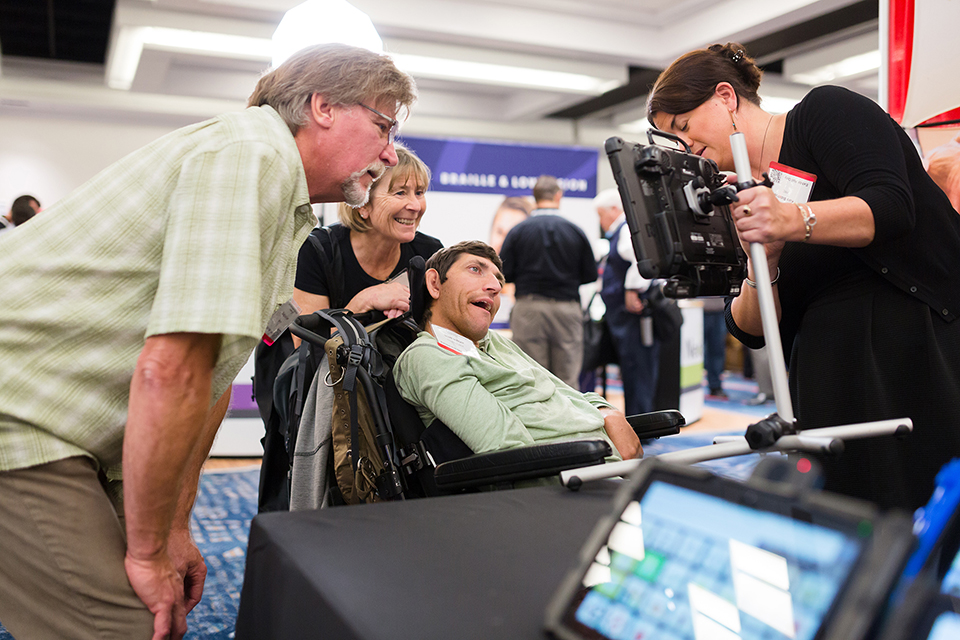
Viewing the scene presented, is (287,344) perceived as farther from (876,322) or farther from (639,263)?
(876,322)

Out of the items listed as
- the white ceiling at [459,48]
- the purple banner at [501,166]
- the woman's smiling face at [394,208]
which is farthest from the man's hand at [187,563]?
the white ceiling at [459,48]

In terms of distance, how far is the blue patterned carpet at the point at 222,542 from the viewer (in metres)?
2.14

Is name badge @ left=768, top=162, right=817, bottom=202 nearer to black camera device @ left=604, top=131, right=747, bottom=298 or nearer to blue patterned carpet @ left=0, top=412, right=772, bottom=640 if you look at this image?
black camera device @ left=604, top=131, right=747, bottom=298

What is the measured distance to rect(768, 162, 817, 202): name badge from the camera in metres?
1.20

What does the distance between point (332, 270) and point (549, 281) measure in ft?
8.50

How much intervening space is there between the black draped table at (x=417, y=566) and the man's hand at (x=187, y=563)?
232 millimetres

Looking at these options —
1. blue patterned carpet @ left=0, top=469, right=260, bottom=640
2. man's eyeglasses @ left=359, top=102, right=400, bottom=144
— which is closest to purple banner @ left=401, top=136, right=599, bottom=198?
blue patterned carpet @ left=0, top=469, right=260, bottom=640

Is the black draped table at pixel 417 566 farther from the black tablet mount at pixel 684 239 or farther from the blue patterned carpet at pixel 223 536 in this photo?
the blue patterned carpet at pixel 223 536

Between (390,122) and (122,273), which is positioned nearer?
(122,273)

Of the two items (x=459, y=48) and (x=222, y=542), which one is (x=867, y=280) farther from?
(x=459, y=48)

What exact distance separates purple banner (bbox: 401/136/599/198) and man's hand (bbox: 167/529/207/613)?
4867mm

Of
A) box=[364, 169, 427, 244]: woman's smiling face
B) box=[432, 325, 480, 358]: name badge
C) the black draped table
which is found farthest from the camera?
box=[364, 169, 427, 244]: woman's smiling face

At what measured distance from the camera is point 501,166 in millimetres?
6207

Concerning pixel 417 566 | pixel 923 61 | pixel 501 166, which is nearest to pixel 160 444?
pixel 417 566
